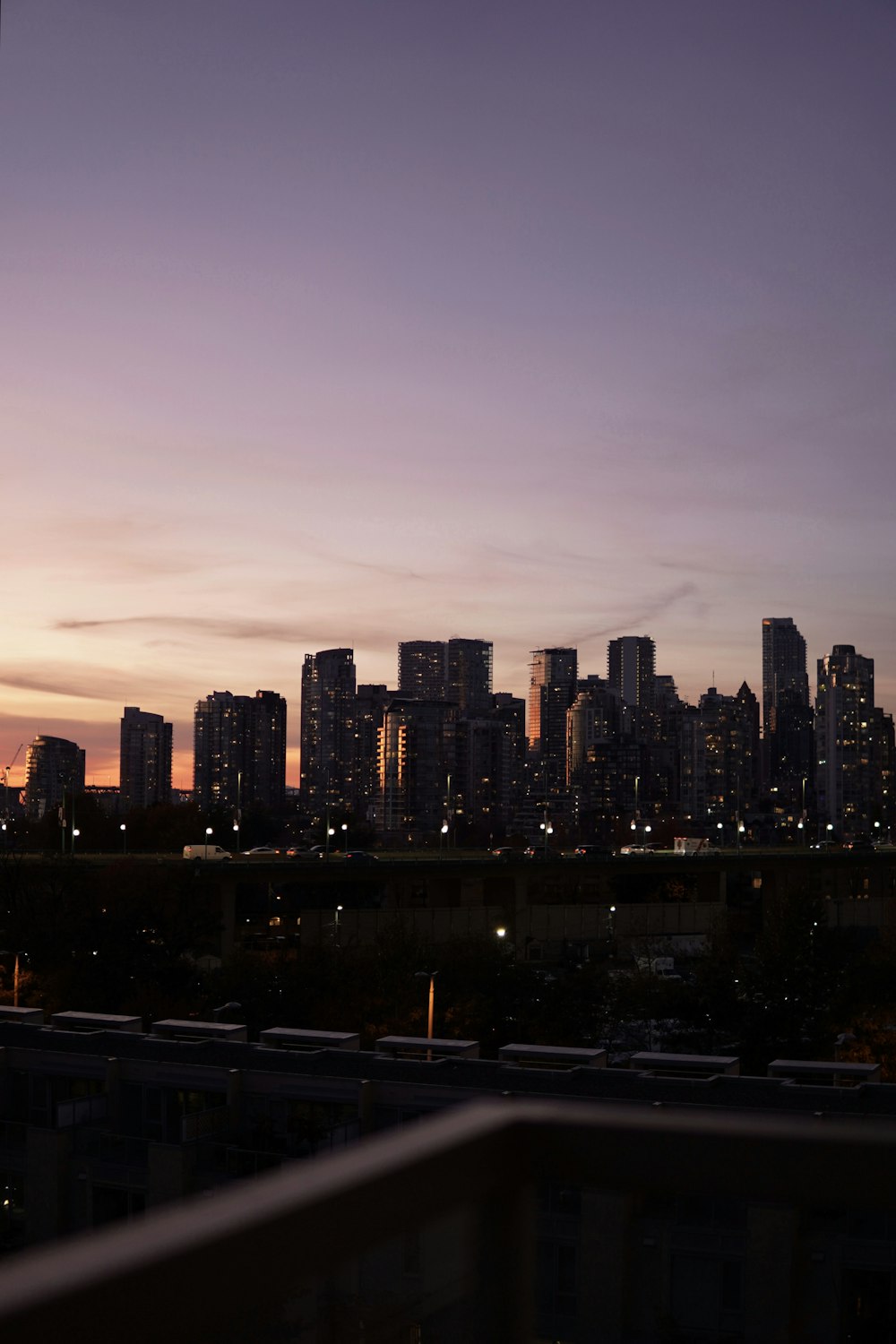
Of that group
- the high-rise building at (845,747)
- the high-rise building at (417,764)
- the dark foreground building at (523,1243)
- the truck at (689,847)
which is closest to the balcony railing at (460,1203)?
the dark foreground building at (523,1243)

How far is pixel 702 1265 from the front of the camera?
168 cm

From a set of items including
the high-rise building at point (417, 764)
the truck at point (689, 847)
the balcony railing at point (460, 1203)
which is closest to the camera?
the balcony railing at point (460, 1203)

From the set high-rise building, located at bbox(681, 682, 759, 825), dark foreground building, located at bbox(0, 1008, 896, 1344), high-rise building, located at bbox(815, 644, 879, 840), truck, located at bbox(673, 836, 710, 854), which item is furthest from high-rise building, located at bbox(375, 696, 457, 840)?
dark foreground building, located at bbox(0, 1008, 896, 1344)

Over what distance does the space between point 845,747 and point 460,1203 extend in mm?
195168

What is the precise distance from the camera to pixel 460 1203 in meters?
1.73

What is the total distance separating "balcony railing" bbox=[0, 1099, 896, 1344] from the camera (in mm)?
1388

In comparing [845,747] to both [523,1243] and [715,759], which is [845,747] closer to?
[715,759]

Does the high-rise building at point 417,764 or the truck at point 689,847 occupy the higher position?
the high-rise building at point 417,764

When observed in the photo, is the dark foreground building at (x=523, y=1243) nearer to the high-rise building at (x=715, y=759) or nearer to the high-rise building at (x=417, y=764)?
the high-rise building at (x=417, y=764)

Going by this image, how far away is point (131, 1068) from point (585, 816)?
512 feet

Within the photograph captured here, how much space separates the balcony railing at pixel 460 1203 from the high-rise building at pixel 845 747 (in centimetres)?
18699

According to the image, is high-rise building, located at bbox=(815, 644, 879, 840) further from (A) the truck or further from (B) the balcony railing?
(B) the balcony railing

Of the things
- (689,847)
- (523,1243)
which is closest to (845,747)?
(689,847)

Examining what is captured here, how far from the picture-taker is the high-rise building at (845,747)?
186250 mm
